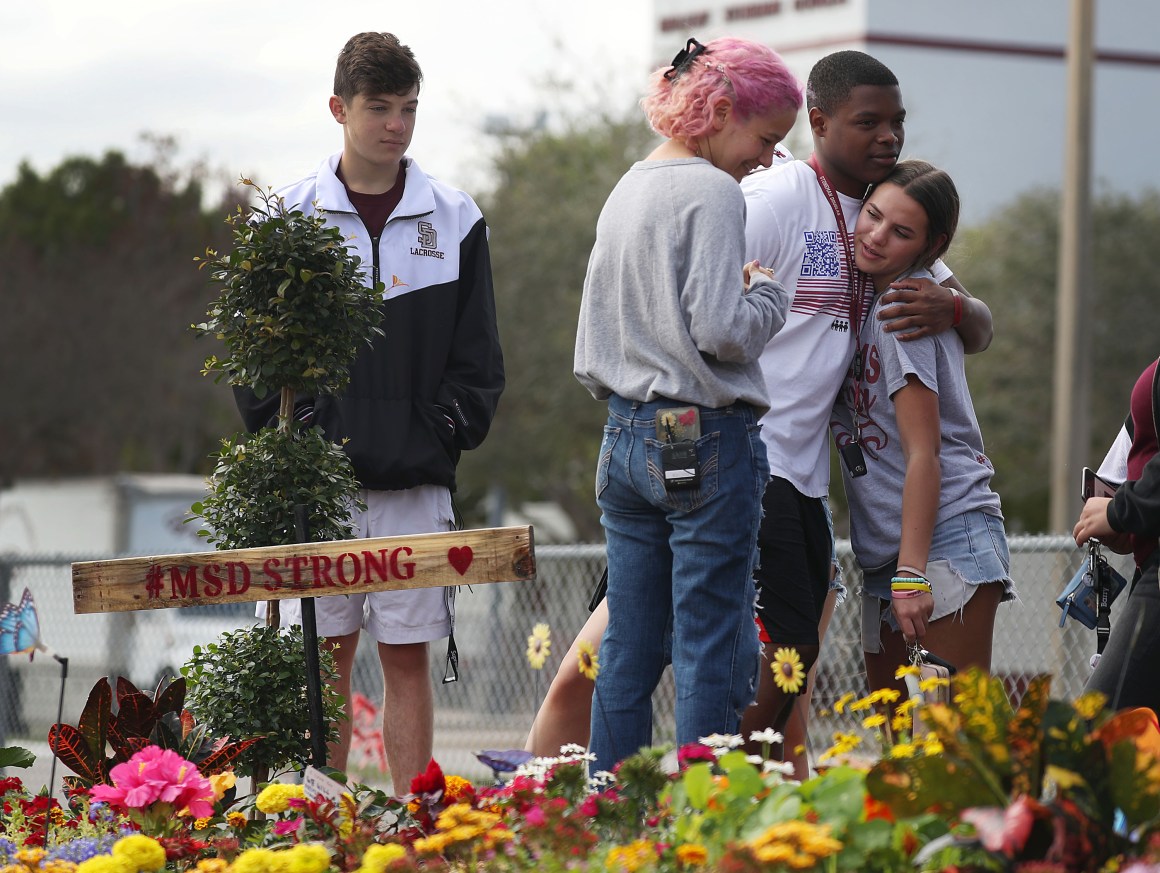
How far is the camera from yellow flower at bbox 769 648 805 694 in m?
3.65

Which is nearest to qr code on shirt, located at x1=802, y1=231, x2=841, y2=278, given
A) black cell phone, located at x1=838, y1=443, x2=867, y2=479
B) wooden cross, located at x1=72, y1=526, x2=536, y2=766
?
black cell phone, located at x1=838, y1=443, x2=867, y2=479

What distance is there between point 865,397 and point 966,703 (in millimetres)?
1535

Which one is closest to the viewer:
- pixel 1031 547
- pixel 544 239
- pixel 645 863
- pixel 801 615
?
pixel 645 863

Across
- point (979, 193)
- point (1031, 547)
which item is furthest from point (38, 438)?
point (1031, 547)

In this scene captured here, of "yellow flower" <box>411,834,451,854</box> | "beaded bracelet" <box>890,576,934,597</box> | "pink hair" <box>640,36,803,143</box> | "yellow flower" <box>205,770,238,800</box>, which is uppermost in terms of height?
"pink hair" <box>640,36,803,143</box>

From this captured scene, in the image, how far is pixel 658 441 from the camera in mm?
3434

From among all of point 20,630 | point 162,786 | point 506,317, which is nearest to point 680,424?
point 162,786

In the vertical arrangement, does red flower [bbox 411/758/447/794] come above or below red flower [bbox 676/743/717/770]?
below

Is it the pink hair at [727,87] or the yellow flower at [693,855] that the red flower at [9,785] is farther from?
the pink hair at [727,87]

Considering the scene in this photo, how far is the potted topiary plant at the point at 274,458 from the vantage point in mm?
3848

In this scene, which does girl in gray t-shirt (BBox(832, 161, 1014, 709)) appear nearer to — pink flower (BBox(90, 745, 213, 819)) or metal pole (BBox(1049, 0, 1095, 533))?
pink flower (BBox(90, 745, 213, 819))

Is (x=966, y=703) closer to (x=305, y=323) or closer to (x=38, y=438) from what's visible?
(x=305, y=323)

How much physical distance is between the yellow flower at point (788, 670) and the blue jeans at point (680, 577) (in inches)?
7.2

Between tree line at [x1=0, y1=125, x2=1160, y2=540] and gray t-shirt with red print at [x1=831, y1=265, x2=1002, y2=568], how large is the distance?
51.1 feet
